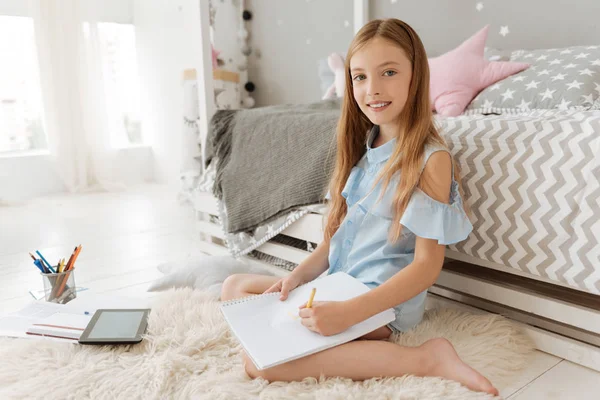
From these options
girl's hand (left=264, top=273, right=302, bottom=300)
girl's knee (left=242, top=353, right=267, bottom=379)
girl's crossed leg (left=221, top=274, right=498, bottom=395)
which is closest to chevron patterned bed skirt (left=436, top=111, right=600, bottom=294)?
girl's crossed leg (left=221, top=274, right=498, bottom=395)

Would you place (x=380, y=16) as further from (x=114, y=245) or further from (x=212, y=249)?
(x=114, y=245)

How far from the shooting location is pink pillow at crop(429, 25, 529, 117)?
5.91 feet

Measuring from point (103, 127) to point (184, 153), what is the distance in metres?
1.04

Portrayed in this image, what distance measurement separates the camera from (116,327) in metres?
1.24

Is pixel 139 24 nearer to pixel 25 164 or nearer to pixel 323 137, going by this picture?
pixel 25 164

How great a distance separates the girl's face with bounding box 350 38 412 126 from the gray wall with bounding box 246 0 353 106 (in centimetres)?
159

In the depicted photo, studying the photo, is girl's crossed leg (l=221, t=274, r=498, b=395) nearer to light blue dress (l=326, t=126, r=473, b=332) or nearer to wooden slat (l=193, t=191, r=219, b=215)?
light blue dress (l=326, t=126, r=473, b=332)

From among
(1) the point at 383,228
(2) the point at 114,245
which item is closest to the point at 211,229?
(2) the point at 114,245

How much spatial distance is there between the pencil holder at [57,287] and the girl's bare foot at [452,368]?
99cm

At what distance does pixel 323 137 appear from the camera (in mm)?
1592

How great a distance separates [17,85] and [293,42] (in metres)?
2.03

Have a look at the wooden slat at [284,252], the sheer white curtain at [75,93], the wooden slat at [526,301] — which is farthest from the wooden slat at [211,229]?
the sheer white curtain at [75,93]

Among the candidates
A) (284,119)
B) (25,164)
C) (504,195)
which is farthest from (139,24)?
(504,195)

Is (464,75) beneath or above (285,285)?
above
